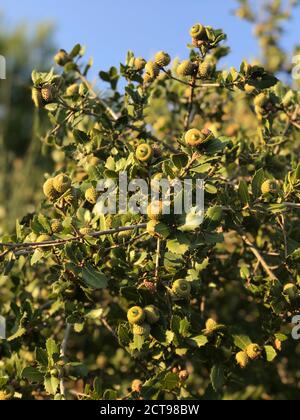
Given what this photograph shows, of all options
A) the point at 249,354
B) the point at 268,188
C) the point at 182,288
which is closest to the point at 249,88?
the point at 268,188

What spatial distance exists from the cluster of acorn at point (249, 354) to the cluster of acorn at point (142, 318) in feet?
0.83

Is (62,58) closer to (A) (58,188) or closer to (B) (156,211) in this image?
(A) (58,188)

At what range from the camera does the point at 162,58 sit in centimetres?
131

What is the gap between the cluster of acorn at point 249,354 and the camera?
47.5 inches

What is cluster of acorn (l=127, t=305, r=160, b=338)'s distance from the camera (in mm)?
1072

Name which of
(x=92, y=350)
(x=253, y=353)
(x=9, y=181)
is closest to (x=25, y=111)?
(x=9, y=181)

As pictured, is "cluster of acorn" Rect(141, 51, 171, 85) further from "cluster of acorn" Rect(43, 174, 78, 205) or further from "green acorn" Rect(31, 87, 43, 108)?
"cluster of acorn" Rect(43, 174, 78, 205)

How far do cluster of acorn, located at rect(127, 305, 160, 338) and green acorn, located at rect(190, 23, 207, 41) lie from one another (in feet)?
2.25

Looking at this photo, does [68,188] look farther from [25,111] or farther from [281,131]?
[25,111]

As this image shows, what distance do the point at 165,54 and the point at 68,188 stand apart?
18.5 inches

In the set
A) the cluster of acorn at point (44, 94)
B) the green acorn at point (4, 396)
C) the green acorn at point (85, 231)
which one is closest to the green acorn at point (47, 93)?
the cluster of acorn at point (44, 94)

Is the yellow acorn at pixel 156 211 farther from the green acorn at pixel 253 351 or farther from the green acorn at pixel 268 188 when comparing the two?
the green acorn at pixel 253 351

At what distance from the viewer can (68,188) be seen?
110cm

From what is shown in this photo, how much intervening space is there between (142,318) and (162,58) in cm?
68
